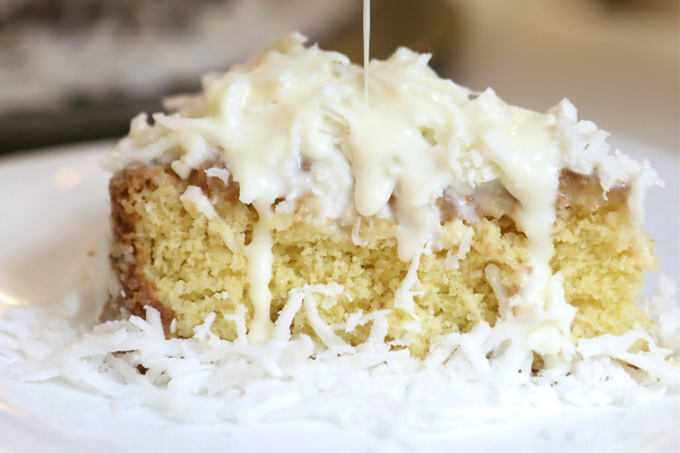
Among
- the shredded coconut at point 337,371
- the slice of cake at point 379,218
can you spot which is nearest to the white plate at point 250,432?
the shredded coconut at point 337,371

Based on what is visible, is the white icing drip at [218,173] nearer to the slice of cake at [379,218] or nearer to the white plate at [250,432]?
the slice of cake at [379,218]

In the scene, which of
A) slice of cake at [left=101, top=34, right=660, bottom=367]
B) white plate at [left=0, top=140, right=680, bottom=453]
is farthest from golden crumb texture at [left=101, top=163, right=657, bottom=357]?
white plate at [left=0, top=140, right=680, bottom=453]

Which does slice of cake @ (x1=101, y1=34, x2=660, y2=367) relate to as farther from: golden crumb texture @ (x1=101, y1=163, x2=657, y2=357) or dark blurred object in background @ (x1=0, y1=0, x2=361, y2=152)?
dark blurred object in background @ (x1=0, y1=0, x2=361, y2=152)

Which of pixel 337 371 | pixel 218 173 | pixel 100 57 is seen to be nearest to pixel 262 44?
pixel 100 57

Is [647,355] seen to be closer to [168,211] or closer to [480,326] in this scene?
[480,326]

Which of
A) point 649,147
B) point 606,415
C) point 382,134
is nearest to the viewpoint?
point 606,415

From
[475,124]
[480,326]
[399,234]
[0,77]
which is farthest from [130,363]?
[0,77]
